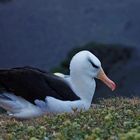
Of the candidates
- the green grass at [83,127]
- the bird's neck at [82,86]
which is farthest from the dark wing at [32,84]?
the green grass at [83,127]

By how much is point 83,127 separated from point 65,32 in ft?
57.1

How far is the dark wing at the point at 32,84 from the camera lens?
28.5 ft

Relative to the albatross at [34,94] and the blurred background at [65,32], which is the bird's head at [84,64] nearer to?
the albatross at [34,94]

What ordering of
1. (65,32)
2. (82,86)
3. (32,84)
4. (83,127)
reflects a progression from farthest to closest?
(65,32) → (82,86) → (32,84) → (83,127)

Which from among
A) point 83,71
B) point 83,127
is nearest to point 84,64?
point 83,71

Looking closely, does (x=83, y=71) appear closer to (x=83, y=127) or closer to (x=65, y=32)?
(x=83, y=127)

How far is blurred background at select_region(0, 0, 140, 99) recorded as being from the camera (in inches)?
801

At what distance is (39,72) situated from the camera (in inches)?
346

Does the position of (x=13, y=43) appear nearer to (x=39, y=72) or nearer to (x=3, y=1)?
(x=3, y=1)

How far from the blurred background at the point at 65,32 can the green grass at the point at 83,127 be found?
1227 centimetres

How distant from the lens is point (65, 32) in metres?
23.5

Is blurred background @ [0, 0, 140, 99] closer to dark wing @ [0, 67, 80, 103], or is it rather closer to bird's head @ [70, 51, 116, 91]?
bird's head @ [70, 51, 116, 91]

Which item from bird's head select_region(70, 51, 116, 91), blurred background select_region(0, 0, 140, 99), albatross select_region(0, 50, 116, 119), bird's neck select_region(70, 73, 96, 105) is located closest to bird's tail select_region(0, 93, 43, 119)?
albatross select_region(0, 50, 116, 119)

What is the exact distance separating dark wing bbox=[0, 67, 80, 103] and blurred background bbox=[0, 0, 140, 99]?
10546 millimetres
